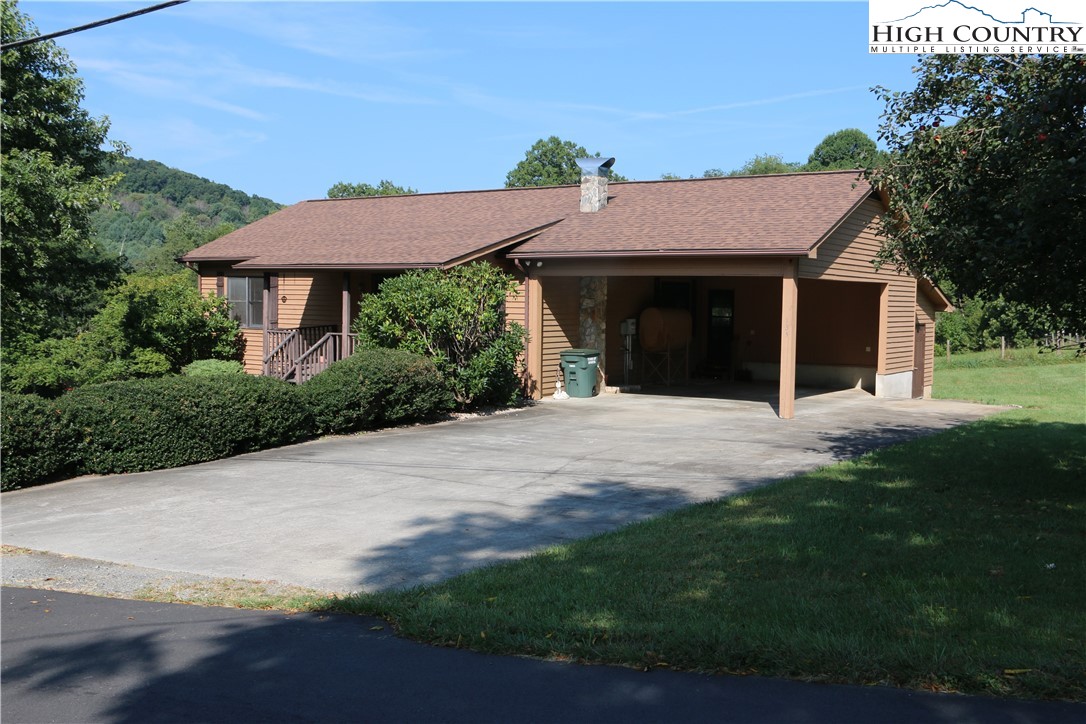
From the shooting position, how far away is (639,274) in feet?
62.0

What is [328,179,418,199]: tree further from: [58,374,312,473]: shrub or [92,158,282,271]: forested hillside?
[58,374,312,473]: shrub

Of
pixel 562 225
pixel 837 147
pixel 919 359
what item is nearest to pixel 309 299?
pixel 562 225

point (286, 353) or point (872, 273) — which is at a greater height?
point (872, 273)

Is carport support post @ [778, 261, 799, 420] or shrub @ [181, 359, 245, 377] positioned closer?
carport support post @ [778, 261, 799, 420]

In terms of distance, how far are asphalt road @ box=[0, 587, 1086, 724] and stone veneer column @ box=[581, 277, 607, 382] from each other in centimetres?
1586

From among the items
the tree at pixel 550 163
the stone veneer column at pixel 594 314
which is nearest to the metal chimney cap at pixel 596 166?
the stone veneer column at pixel 594 314

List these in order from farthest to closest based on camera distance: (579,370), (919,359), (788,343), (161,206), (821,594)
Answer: (161,206) → (919,359) → (579,370) → (788,343) → (821,594)

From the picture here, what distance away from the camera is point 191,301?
22953mm

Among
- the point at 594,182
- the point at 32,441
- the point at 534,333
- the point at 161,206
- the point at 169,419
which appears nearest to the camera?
the point at 32,441

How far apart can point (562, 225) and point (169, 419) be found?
36.6 ft

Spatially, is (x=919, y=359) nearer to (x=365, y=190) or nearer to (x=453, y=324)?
(x=453, y=324)

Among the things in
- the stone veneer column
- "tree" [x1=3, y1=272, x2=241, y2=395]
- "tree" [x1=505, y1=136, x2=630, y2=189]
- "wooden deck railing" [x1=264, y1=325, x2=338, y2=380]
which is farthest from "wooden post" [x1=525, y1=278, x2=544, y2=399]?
"tree" [x1=505, y1=136, x2=630, y2=189]

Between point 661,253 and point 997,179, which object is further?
point 661,253

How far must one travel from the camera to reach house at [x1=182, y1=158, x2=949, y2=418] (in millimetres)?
18547
